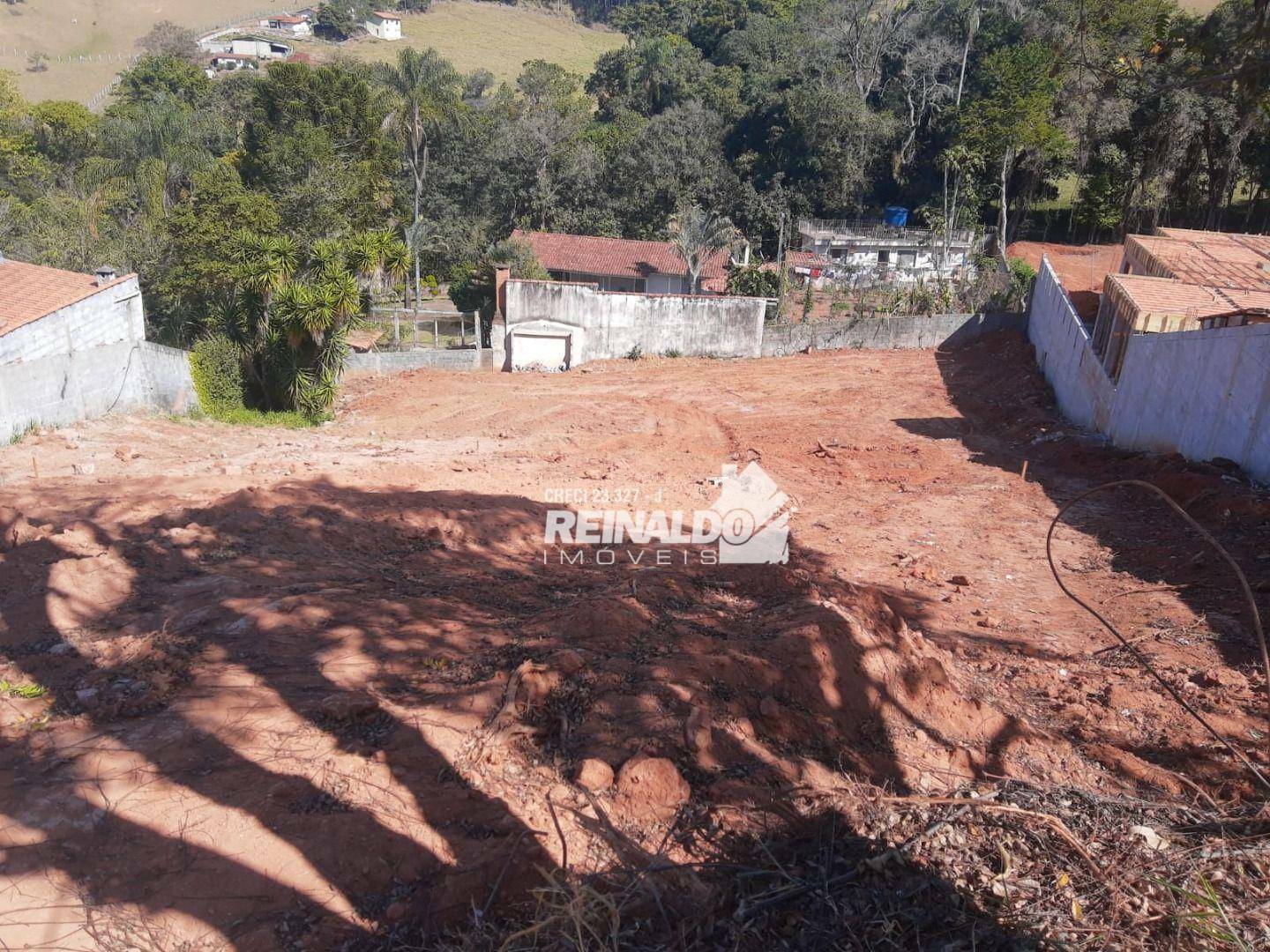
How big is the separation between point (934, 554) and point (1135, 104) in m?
28.2

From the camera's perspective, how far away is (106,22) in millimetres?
79750

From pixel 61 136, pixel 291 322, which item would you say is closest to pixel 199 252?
pixel 291 322

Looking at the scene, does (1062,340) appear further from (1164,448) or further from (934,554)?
(934,554)

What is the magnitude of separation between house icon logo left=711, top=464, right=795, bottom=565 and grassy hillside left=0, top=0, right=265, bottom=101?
7293cm

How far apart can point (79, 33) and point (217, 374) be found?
82.1 m

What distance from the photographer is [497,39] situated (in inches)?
3159

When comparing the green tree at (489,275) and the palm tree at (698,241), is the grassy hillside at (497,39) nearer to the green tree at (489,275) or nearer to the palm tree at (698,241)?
the palm tree at (698,241)

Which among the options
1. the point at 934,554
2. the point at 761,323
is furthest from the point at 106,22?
the point at 934,554

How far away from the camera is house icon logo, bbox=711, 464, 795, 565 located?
28.0 ft

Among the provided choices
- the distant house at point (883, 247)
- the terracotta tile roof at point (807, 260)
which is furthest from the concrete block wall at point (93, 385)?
the distant house at point (883, 247)

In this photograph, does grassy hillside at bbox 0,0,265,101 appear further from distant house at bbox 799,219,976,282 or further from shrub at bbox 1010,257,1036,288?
shrub at bbox 1010,257,1036,288

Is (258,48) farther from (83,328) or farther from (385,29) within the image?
(83,328)

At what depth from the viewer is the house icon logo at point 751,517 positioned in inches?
336

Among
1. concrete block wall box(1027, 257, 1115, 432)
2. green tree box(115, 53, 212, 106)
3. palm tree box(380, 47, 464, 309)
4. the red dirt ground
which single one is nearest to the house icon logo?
concrete block wall box(1027, 257, 1115, 432)
